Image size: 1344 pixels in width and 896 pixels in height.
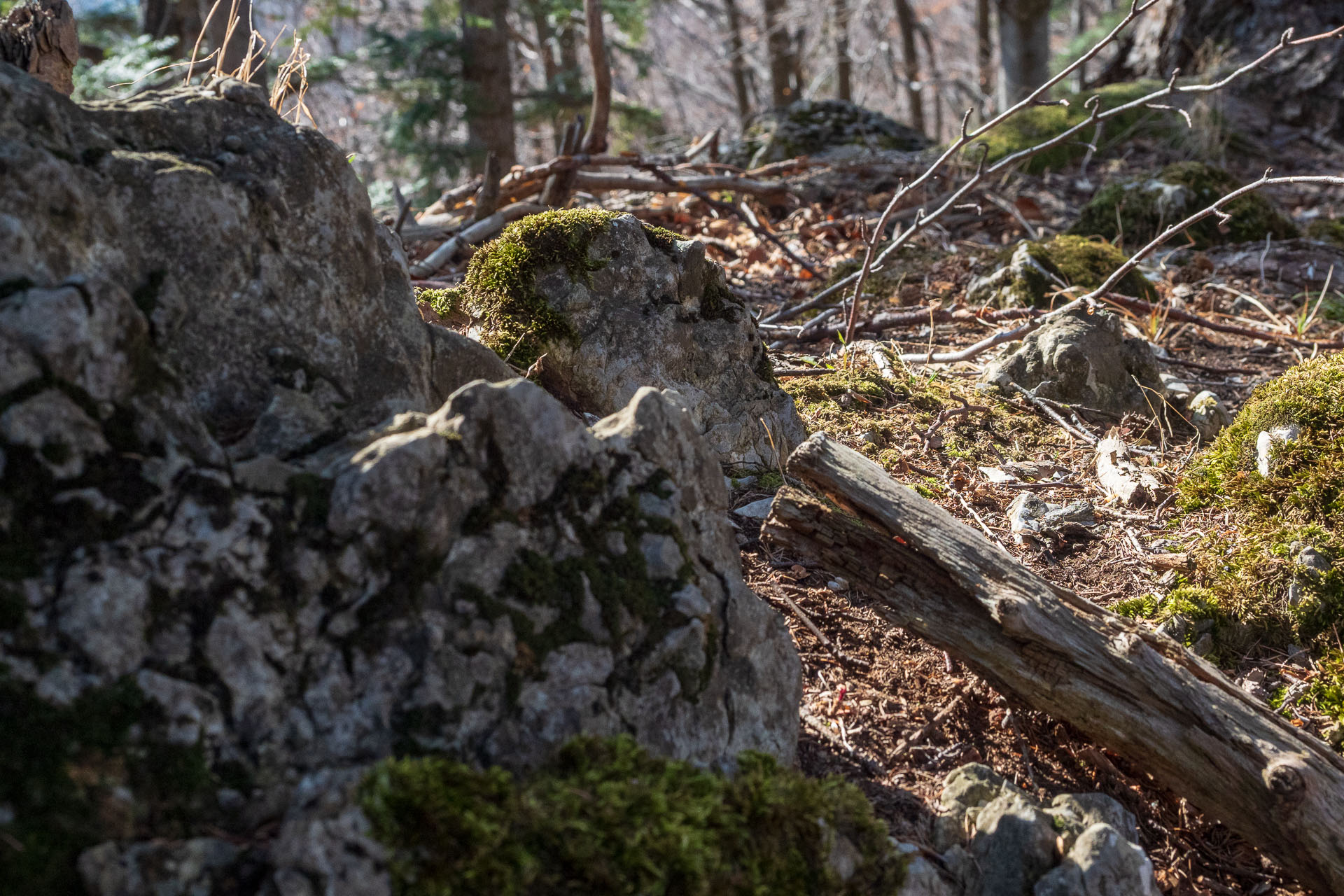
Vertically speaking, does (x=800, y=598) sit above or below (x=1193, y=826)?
above

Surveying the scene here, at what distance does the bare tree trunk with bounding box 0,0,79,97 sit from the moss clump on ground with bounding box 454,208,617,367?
1673 millimetres

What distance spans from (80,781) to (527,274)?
105 inches

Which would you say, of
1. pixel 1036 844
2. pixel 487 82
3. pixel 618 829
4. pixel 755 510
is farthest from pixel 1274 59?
pixel 618 829

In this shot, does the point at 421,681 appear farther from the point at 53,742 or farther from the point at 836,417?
the point at 836,417

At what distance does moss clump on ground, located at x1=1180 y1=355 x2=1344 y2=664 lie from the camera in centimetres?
315

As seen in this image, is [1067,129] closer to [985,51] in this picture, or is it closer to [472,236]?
[472,236]

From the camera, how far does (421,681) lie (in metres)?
1.80

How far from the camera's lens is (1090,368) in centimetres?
473

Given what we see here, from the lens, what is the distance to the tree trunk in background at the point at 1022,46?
1097 centimetres

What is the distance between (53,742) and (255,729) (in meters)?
0.31

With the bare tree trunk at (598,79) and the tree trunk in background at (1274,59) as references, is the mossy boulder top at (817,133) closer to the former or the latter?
the bare tree trunk at (598,79)

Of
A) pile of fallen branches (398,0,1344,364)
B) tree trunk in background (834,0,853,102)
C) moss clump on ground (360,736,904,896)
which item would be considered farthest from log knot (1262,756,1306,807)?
tree trunk in background (834,0,853,102)

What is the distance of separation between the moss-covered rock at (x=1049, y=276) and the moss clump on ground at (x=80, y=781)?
5680 millimetres

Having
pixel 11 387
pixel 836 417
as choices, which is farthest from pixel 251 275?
pixel 836 417
